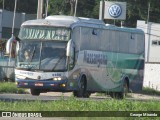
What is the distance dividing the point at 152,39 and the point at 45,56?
184 feet

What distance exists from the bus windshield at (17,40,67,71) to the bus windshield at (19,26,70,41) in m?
0.26

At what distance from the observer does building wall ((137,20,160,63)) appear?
271ft

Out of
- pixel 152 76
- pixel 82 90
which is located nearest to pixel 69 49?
pixel 82 90

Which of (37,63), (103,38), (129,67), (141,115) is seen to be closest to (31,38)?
(37,63)

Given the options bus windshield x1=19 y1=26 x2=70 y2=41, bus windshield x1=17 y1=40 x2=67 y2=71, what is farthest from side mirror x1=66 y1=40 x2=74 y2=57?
bus windshield x1=19 y1=26 x2=70 y2=41

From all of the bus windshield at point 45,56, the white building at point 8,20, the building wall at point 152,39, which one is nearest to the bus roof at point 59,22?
the bus windshield at point 45,56

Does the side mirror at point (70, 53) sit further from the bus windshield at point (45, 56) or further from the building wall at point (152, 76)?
the building wall at point (152, 76)

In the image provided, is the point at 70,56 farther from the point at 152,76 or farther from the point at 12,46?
the point at 152,76

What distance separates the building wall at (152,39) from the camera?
271 feet

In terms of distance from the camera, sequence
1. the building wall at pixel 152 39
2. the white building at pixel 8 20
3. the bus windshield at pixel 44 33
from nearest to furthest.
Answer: the bus windshield at pixel 44 33 → the building wall at pixel 152 39 → the white building at pixel 8 20

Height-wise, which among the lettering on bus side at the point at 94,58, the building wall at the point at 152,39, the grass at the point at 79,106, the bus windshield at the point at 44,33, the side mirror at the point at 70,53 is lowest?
the building wall at the point at 152,39

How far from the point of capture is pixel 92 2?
9281cm

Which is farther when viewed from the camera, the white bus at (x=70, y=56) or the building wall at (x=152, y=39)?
the building wall at (x=152, y=39)

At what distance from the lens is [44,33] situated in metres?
30.3
